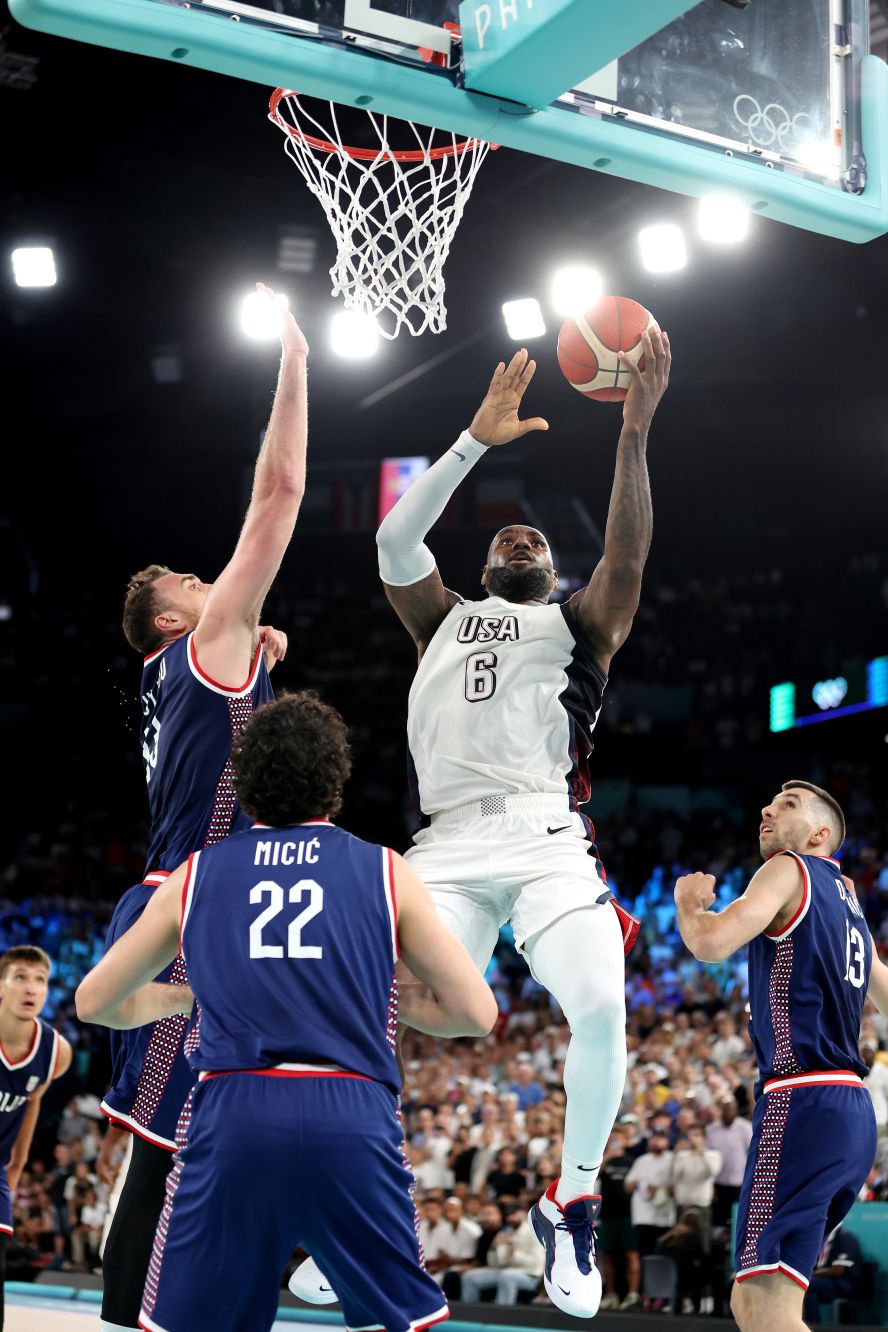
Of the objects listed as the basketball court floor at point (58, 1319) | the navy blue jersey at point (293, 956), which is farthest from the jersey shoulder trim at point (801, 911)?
the basketball court floor at point (58, 1319)

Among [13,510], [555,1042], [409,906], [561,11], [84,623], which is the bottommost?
[555,1042]

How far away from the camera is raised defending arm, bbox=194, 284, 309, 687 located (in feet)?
13.9

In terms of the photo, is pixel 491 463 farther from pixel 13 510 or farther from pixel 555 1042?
pixel 555 1042

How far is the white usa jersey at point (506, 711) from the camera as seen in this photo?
199 inches

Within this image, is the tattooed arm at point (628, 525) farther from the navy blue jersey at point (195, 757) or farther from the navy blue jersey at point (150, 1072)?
the navy blue jersey at point (150, 1072)

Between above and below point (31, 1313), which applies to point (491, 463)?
above

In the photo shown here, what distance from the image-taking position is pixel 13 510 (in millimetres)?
Result: 24641

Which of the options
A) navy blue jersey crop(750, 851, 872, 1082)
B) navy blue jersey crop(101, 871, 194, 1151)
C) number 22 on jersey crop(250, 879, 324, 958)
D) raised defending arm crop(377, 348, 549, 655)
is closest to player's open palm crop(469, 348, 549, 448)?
raised defending arm crop(377, 348, 549, 655)

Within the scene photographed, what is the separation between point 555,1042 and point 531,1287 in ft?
12.7

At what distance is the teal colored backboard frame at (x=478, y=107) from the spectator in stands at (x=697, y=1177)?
666 centimetres

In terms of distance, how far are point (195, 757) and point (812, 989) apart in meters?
2.37

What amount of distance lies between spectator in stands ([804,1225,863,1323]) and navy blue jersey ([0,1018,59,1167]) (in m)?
4.62

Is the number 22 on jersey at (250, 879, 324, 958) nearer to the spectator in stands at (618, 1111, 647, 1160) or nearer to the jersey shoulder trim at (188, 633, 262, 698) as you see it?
the jersey shoulder trim at (188, 633, 262, 698)

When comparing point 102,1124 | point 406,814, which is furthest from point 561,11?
point 406,814
